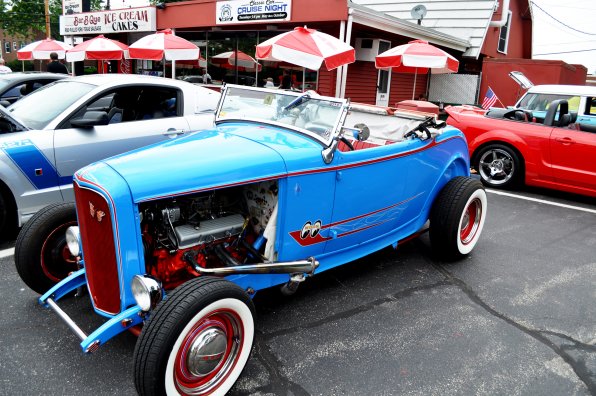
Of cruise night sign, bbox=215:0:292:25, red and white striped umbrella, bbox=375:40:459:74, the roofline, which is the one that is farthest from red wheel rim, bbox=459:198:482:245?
cruise night sign, bbox=215:0:292:25

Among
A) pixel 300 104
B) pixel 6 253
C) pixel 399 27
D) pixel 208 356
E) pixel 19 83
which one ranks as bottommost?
pixel 6 253

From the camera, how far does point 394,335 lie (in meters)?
3.23

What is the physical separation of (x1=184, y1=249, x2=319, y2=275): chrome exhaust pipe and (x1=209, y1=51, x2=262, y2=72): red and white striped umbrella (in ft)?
39.7

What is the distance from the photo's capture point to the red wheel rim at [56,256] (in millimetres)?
3240

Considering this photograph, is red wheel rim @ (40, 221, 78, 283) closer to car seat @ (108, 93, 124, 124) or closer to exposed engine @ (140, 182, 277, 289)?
exposed engine @ (140, 182, 277, 289)

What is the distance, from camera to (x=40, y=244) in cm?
316

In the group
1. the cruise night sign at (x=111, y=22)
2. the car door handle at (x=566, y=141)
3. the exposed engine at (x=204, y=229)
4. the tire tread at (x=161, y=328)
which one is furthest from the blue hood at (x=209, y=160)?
the cruise night sign at (x=111, y=22)

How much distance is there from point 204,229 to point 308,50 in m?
6.54

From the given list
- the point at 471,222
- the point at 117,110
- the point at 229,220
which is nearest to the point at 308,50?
the point at 117,110

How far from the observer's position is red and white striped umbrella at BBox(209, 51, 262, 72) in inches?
570

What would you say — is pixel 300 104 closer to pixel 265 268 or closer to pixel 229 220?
pixel 229 220

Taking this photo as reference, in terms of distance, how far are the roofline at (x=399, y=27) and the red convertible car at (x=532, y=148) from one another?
427 centimetres

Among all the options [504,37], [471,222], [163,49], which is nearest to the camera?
[471,222]

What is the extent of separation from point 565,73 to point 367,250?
15.5 m
